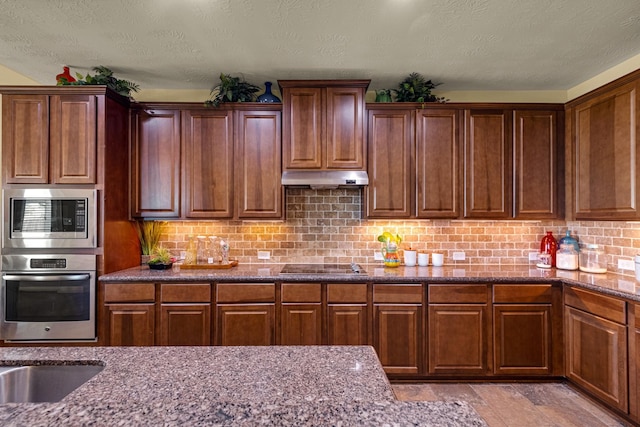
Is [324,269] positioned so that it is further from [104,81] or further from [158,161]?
[104,81]

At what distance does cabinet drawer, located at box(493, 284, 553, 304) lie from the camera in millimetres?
2840

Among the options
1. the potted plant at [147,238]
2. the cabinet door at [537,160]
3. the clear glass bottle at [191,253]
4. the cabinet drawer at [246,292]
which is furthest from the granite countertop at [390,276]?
the cabinet door at [537,160]

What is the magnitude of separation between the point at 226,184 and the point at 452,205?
212 cm

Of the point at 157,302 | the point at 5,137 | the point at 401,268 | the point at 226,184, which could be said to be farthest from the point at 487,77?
the point at 5,137

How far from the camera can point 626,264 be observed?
284cm

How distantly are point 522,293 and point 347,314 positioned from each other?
1.46 m

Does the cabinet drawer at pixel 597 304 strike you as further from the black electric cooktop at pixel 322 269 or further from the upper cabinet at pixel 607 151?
the black electric cooktop at pixel 322 269

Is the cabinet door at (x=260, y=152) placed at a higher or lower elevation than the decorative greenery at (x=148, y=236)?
higher

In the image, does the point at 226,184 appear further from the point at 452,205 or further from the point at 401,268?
the point at 452,205

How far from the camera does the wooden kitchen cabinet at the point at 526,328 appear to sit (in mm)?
2832

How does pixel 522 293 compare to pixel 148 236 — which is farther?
pixel 148 236

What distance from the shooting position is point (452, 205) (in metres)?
3.21

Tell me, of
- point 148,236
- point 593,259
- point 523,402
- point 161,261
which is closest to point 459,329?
point 523,402

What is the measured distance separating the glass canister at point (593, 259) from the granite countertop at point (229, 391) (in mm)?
2827
